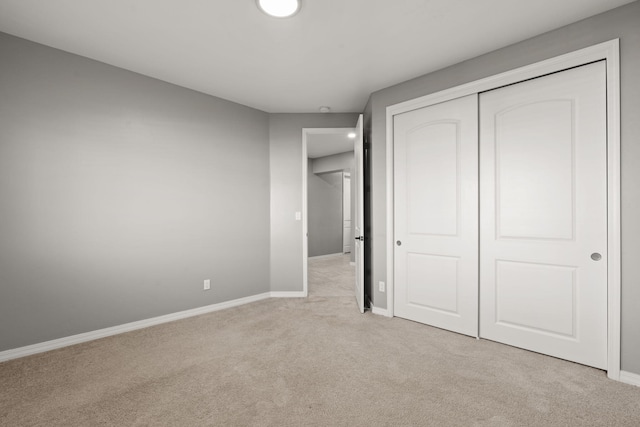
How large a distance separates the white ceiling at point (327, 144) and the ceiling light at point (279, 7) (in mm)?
3101

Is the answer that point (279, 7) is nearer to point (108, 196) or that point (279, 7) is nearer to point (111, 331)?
point (108, 196)

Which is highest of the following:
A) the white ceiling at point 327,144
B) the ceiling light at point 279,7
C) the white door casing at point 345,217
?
the white ceiling at point 327,144

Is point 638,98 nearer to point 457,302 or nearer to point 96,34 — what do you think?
point 457,302

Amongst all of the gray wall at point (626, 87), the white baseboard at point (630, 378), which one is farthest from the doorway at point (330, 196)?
the white baseboard at point (630, 378)

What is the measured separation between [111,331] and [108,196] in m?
1.30

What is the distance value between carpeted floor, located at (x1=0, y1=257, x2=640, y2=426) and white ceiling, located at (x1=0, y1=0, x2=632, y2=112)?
8.53 feet

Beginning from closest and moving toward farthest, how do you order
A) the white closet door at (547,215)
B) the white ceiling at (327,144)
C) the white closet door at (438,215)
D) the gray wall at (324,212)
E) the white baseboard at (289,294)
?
the white closet door at (547,215) < the white closet door at (438,215) < the white baseboard at (289,294) < the white ceiling at (327,144) < the gray wall at (324,212)

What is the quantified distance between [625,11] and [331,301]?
3.74 meters

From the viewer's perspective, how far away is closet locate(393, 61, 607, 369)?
2.14 meters

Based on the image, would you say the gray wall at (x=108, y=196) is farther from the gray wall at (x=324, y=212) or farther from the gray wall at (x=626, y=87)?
the gray wall at (x=324, y=212)

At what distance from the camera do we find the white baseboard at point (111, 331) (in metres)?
2.32

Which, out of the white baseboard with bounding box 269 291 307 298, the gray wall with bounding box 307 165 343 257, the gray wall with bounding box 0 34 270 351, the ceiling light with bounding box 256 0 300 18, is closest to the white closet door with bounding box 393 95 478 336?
the white baseboard with bounding box 269 291 307 298

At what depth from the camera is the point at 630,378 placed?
6.38 feet

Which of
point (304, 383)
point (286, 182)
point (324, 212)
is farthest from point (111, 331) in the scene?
point (324, 212)
